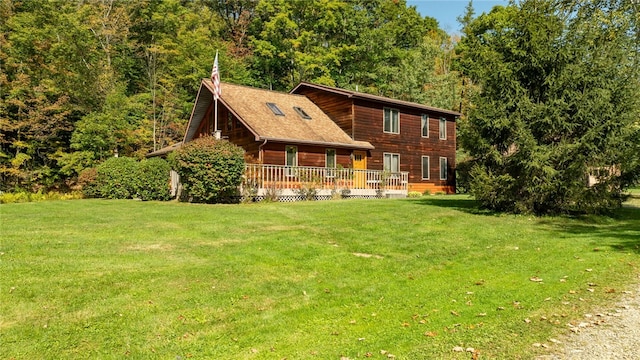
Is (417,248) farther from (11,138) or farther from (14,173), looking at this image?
(11,138)

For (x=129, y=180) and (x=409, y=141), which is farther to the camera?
(x=409, y=141)

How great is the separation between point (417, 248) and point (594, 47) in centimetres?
1018

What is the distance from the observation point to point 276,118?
81.0ft

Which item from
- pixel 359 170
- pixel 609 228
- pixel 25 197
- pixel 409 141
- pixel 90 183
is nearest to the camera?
pixel 609 228

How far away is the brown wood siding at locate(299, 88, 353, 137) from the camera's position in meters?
27.4

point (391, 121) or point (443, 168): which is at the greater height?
point (391, 121)

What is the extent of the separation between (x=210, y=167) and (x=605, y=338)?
1505 centimetres

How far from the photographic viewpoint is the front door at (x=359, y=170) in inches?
958

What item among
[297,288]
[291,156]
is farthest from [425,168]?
[297,288]

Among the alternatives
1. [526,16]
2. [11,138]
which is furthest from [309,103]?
[11,138]

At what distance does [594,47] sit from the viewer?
1388 centimetres

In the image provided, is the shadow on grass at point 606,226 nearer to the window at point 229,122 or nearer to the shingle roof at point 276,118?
the shingle roof at point 276,118

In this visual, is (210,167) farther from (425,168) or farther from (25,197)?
(425,168)

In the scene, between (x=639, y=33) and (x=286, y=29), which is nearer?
(x=639, y=33)
